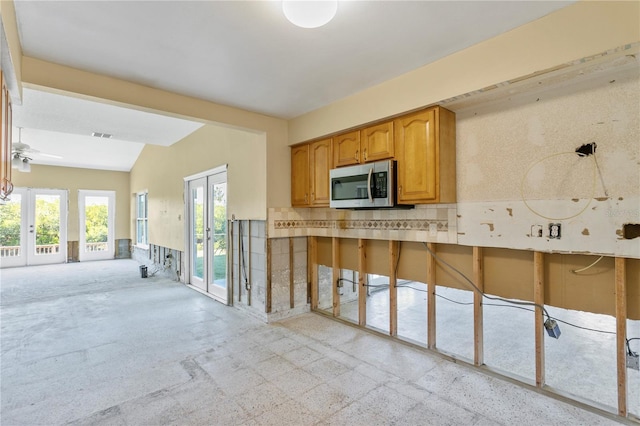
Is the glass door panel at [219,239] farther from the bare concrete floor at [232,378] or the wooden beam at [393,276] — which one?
the wooden beam at [393,276]

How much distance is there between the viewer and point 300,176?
390cm

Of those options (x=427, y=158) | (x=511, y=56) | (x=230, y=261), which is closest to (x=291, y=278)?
(x=230, y=261)

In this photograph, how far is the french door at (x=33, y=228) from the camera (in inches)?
301

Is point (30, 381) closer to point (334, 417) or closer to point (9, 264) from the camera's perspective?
point (334, 417)

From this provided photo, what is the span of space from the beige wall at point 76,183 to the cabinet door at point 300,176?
777 cm

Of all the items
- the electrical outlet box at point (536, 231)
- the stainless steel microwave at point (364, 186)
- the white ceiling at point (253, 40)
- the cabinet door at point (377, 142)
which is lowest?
the electrical outlet box at point (536, 231)

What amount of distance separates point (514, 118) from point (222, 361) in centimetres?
318

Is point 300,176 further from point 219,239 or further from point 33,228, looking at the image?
point 33,228

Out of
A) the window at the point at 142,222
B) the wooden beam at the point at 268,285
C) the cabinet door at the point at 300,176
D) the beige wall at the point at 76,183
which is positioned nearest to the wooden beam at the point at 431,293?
A: the cabinet door at the point at 300,176

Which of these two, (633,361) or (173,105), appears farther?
(173,105)

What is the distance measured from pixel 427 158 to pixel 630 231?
1.35 meters

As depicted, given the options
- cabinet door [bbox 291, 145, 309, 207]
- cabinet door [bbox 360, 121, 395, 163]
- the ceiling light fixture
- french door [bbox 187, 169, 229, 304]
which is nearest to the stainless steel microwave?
cabinet door [bbox 360, 121, 395, 163]

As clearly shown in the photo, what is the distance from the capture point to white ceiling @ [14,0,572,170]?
1.84 m

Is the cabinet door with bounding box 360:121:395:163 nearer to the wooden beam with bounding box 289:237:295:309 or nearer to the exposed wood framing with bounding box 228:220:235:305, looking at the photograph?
the wooden beam with bounding box 289:237:295:309
